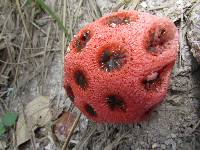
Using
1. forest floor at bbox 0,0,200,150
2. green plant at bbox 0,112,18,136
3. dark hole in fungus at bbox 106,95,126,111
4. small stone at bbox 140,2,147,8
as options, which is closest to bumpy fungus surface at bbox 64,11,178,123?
dark hole in fungus at bbox 106,95,126,111

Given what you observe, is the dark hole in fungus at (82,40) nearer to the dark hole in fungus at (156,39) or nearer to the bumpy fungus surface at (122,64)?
the bumpy fungus surface at (122,64)

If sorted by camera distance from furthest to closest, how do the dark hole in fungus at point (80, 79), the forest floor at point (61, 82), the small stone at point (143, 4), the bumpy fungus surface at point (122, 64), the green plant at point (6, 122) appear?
the green plant at point (6, 122), the small stone at point (143, 4), the forest floor at point (61, 82), the dark hole in fungus at point (80, 79), the bumpy fungus surface at point (122, 64)

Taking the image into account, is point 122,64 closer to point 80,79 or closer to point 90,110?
point 80,79

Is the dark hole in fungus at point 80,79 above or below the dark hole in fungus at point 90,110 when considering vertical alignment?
above

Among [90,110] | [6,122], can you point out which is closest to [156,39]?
[90,110]

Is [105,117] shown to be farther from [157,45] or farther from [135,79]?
[157,45]

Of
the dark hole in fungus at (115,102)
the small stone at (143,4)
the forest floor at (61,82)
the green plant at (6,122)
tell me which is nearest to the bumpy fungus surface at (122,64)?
the dark hole in fungus at (115,102)
